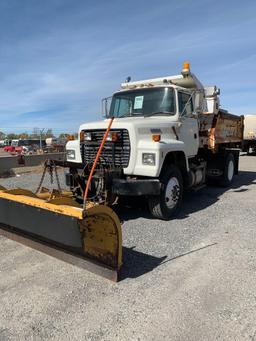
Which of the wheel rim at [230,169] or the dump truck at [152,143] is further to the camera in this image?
the wheel rim at [230,169]

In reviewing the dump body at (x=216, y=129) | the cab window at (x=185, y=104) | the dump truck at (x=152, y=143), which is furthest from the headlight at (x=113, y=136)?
the dump body at (x=216, y=129)

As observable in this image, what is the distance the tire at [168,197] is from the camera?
604 centimetres

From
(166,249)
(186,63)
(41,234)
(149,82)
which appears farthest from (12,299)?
(186,63)

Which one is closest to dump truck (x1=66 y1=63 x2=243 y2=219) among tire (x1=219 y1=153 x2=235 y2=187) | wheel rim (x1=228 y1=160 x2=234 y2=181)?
tire (x1=219 y1=153 x2=235 y2=187)

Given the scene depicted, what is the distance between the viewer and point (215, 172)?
9992mm

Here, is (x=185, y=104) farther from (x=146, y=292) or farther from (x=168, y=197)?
(x=146, y=292)

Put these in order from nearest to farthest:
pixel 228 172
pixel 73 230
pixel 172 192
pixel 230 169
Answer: pixel 73 230 < pixel 172 192 < pixel 228 172 < pixel 230 169

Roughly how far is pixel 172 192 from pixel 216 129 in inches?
128

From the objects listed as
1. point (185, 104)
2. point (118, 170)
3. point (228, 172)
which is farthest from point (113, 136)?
point (228, 172)

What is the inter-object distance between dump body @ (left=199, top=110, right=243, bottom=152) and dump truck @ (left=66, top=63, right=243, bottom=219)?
0.03m

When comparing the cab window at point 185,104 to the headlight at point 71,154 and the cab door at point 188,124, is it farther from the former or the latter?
the headlight at point 71,154

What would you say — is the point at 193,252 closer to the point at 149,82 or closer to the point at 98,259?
the point at 98,259

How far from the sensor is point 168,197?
6.27m

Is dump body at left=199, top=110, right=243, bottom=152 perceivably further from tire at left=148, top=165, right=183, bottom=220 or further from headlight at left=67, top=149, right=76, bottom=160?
headlight at left=67, top=149, right=76, bottom=160
